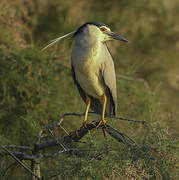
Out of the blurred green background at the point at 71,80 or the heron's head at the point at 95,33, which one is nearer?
the blurred green background at the point at 71,80

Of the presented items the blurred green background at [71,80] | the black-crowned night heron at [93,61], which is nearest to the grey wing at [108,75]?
the black-crowned night heron at [93,61]

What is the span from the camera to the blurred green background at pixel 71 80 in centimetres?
239

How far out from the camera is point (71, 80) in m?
4.93

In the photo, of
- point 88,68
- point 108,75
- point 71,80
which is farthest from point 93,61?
point 71,80

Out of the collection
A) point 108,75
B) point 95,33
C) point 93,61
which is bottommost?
point 108,75

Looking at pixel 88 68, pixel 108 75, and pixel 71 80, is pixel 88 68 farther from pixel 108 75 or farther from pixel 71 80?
pixel 71 80

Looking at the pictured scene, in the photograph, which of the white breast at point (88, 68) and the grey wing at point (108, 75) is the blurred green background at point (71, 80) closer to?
the grey wing at point (108, 75)

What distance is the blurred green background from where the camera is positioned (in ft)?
7.84

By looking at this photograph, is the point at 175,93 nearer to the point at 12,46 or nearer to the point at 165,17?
the point at 165,17

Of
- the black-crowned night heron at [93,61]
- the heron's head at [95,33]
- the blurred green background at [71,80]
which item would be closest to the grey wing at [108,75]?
the black-crowned night heron at [93,61]

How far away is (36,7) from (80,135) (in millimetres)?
4365

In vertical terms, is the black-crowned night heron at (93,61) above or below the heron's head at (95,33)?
below

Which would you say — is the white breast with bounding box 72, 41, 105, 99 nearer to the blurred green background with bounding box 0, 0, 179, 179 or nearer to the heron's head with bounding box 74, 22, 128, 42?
the heron's head with bounding box 74, 22, 128, 42

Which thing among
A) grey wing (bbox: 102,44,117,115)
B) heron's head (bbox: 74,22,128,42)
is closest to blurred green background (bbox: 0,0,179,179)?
grey wing (bbox: 102,44,117,115)
